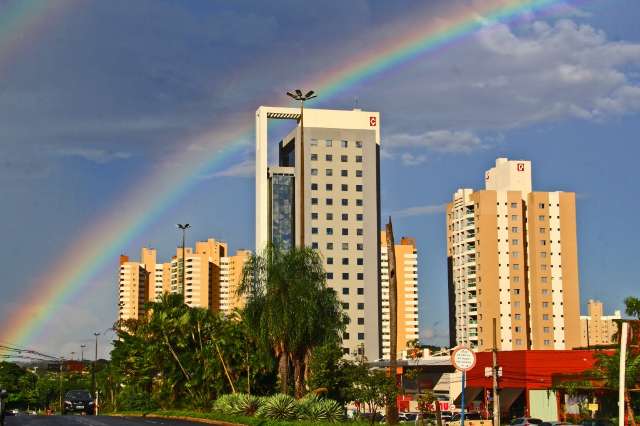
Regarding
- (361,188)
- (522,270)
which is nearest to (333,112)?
(361,188)

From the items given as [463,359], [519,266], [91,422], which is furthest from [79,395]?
[519,266]

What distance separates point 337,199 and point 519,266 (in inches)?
1569

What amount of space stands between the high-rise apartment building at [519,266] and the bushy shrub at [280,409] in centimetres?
11114

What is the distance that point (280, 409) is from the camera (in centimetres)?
4416

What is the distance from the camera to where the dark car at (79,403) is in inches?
2889

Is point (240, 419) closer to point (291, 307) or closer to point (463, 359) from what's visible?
point (291, 307)

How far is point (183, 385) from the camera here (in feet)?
208

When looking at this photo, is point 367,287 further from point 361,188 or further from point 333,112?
point 333,112

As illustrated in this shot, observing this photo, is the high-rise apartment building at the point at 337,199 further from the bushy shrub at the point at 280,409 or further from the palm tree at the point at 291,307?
the bushy shrub at the point at 280,409

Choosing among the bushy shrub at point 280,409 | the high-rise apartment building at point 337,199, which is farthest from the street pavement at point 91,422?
the high-rise apartment building at point 337,199

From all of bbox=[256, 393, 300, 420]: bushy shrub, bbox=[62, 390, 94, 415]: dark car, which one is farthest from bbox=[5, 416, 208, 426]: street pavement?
bbox=[62, 390, 94, 415]: dark car

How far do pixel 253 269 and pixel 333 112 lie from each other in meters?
128

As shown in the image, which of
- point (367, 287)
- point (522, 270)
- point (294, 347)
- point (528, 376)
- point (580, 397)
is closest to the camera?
point (294, 347)

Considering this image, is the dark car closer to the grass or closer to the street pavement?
the grass
